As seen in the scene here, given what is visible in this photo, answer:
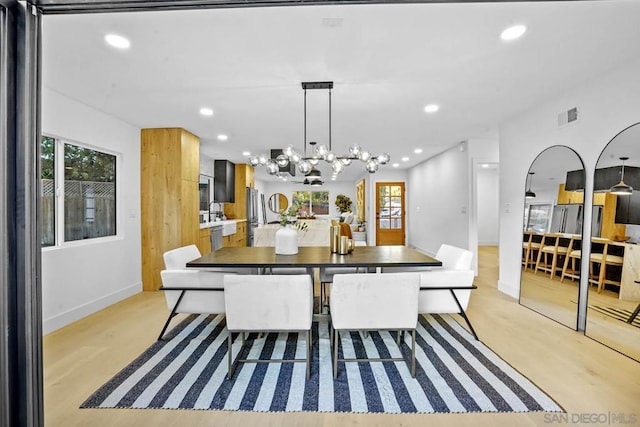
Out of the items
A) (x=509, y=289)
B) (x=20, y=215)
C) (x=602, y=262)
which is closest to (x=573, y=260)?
(x=602, y=262)

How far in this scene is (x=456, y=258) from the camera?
9.60ft

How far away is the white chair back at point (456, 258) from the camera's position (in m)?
2.78

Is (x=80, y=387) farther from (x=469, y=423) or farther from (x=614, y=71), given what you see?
(x=614, y=71)

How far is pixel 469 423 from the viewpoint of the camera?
1709 mm

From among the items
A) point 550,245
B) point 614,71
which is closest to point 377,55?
point 614,71

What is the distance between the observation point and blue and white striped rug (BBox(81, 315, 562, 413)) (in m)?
1.87

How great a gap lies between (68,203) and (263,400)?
3.13 meters

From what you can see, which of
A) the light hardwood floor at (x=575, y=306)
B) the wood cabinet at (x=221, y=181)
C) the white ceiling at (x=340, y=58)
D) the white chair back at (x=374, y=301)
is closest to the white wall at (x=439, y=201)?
the white ceiling at (x=340, y=58)

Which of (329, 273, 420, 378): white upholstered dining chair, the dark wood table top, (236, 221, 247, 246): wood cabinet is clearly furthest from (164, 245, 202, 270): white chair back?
(236, 221, 247, 246): wood cabinet

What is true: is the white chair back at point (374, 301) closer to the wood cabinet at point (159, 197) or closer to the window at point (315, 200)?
the wood cabinet at point (159, 197)

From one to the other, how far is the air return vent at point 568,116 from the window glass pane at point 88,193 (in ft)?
17.4

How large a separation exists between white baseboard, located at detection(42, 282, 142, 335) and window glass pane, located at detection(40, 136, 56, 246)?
75 centimetres

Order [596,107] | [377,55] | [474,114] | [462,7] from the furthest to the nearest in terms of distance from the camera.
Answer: [474,114] < [596,107] < [377,55] < [462,7]

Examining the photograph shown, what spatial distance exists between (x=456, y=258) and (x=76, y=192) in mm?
4137
